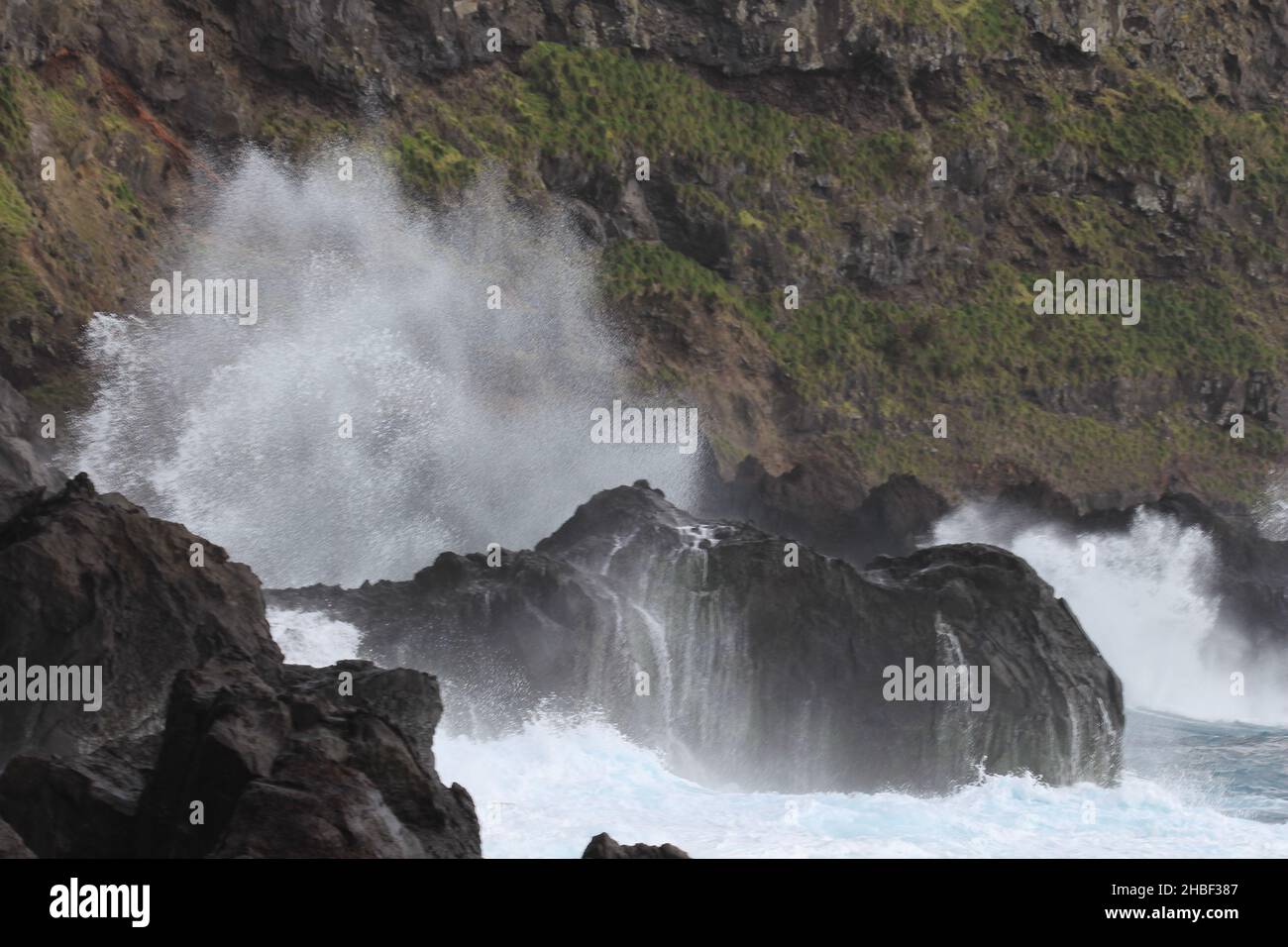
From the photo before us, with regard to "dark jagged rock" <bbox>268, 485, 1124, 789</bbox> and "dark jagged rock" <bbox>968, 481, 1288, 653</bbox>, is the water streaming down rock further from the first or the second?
"dark jagged rock" <bbox>268, 485, 1124, 789</bbox>

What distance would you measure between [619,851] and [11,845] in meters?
4.84

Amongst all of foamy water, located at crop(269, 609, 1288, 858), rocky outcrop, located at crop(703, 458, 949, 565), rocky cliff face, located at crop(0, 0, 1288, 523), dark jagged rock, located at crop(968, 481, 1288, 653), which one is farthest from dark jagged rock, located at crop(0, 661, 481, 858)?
dark jagged rock, located at crop(968, 481, 1288, 653)

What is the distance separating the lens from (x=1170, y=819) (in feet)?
97.7

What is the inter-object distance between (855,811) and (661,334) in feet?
80.4

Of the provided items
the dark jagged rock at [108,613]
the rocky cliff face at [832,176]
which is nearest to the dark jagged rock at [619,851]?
the dark jagged rock at [108,613]

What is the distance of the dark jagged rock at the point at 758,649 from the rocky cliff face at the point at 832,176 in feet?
40.1

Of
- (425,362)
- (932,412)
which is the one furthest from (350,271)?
(932,412)

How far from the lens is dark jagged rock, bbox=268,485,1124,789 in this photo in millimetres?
29453

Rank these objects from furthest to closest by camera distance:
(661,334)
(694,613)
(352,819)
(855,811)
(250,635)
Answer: (661,334), (694,613), (855,811), (250,635), (352,819)

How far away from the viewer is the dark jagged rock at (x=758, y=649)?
1160 inches

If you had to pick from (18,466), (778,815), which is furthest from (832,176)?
(18,466)

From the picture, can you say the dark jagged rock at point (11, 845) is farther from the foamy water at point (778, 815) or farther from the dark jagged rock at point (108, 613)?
the foamy water at point (778, 815)

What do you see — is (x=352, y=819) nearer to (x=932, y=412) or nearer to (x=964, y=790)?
(x=964, y=790)

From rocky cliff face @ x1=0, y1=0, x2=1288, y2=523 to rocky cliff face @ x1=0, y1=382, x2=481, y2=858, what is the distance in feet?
52.3
